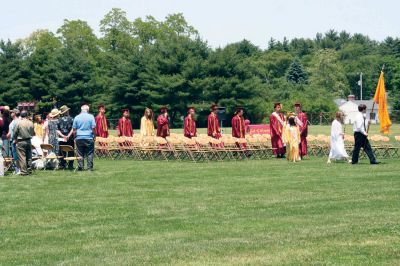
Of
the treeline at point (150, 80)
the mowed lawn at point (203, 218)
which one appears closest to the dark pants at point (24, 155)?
the mowed lawn at point (203, 218)

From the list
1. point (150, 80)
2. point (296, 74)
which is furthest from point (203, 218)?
point (296, 74)

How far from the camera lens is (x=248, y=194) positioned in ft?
53.7

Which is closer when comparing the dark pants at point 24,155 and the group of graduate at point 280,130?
the dark pants at point 24,155

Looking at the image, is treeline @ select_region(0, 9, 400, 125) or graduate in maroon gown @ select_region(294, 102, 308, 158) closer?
graduate in maroon gown @ select_region(294, 102, 308, 158)

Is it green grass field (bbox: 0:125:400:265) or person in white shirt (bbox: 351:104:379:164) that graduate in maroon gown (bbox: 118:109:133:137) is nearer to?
person in white shirt (bbox: 351:104:379:164)

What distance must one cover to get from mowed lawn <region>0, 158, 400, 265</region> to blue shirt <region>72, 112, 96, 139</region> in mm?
1680

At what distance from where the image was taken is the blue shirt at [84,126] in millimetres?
23078

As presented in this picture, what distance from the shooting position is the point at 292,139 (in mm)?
27672

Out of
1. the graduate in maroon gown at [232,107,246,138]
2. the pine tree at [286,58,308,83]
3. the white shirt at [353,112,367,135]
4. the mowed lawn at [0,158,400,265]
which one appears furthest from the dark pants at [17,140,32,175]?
the pine tree at [286,58,308,83]

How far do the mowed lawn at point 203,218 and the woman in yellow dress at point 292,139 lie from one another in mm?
5635

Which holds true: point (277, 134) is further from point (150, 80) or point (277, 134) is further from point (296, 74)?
point (296, 74)

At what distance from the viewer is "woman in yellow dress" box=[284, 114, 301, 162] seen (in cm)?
2748

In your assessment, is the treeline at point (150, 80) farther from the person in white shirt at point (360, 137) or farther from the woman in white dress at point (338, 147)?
the person in white shirt at point (360, 137)

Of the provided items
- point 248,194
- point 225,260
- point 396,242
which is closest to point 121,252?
point 225,260
